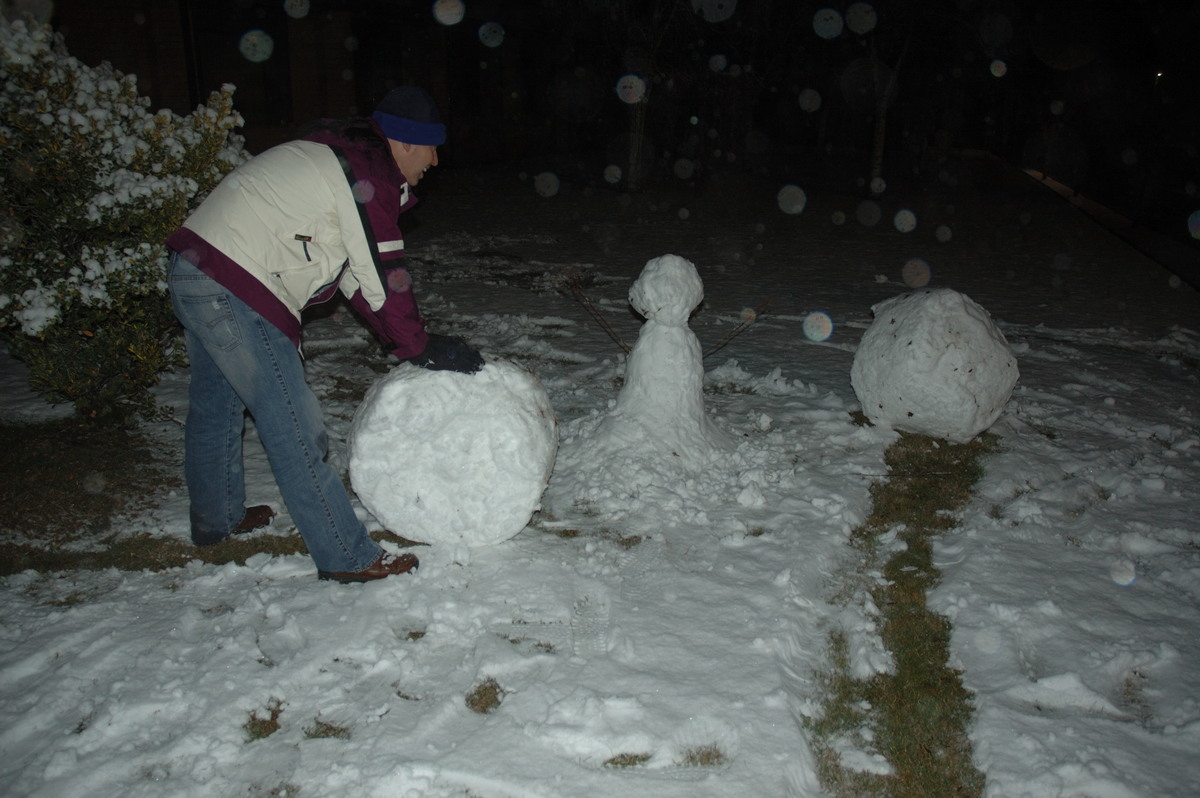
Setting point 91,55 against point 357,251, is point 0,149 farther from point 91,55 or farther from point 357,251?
point 91,55

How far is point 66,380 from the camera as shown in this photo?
4316 millimetres

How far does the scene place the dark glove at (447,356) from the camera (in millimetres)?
3168

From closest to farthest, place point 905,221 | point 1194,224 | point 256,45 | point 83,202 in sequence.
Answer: point 83,202 → point 256,45 → point 1194,224 → point 905,221

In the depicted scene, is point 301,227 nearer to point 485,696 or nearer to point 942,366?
point 485,696

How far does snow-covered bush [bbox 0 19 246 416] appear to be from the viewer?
154 inches

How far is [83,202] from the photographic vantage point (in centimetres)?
400

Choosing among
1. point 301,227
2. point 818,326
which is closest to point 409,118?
point 301,227

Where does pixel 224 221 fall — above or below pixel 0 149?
below

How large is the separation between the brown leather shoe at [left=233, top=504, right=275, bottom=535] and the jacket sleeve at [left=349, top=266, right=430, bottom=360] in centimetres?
123

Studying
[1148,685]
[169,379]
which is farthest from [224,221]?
[1148,685]

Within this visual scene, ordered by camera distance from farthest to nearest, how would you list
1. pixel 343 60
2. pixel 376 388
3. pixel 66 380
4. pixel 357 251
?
pixel 343 60
pixel 66 380
pixel 376 388
pixel 357 251

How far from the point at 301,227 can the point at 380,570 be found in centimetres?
143

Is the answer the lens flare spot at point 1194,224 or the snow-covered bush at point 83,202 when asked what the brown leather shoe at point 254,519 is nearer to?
the snow-covered bush at point 83,202

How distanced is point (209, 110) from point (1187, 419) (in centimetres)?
668
